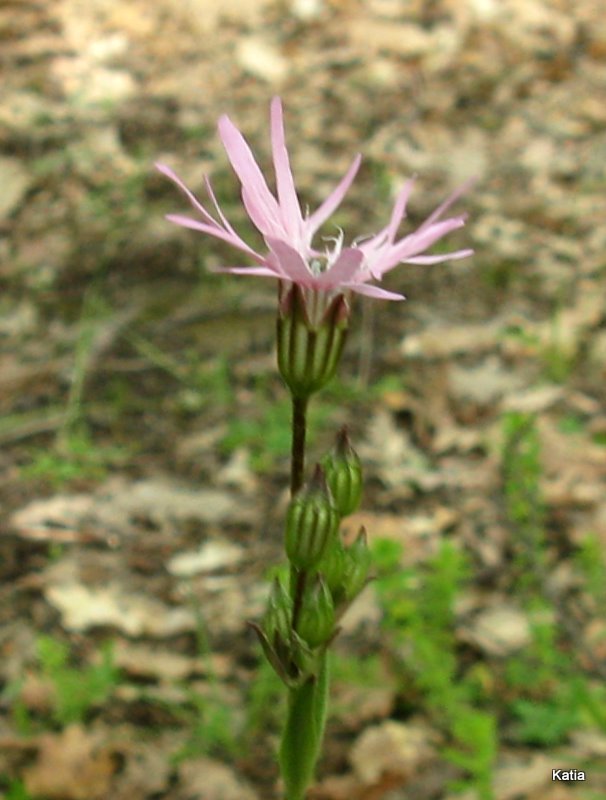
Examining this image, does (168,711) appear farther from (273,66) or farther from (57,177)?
(273,66)

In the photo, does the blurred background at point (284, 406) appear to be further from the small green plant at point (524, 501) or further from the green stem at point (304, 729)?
the green stem at point (304, 729)

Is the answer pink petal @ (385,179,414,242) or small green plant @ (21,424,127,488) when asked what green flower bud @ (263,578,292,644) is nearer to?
pink petal @ (385,179,414,242)

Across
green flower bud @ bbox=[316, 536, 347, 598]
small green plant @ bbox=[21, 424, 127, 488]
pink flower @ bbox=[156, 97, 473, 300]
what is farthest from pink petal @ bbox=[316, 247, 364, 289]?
small green plant @ bbox=[21, 424, 127, 488]

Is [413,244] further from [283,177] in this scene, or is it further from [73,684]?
[73,684]

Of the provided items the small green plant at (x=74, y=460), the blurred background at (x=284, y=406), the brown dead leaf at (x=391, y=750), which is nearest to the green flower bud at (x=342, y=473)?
the blurred background at (x=284, y=406)

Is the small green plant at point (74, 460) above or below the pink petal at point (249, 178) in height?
above

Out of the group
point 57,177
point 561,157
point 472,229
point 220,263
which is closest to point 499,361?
point 472,229
